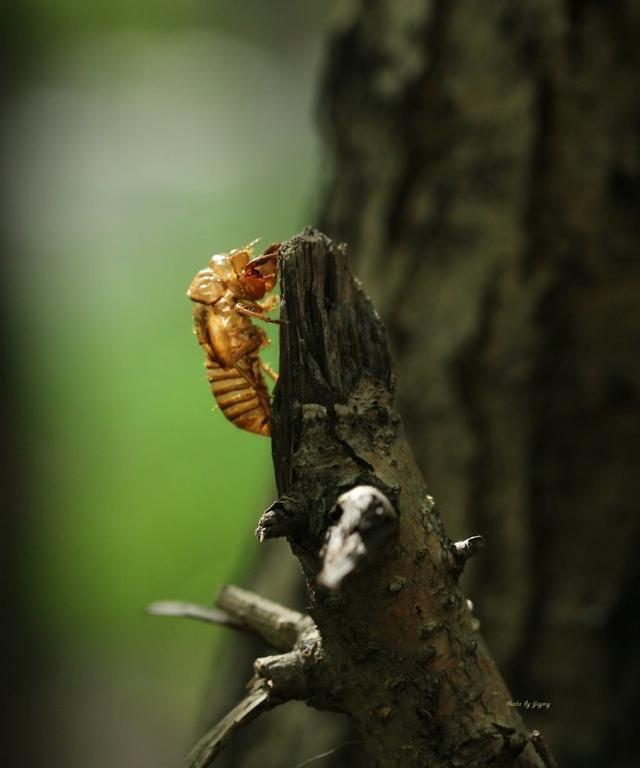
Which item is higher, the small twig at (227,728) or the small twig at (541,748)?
the small twig at (227,728)

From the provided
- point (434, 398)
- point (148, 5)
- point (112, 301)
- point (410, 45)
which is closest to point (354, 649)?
point (434, 398)

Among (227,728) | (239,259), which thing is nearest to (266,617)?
(227,728)

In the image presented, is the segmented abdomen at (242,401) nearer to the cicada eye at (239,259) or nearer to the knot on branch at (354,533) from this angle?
the cicada eye at (239,259)

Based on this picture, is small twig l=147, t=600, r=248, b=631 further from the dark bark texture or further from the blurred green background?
the blurred green background

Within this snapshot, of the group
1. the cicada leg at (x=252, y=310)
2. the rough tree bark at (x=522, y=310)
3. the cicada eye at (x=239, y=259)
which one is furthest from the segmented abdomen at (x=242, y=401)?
the rough tree bark at (x=522, y=310)

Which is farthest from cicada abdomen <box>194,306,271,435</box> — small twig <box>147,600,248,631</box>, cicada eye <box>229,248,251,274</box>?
small twig <box>147,600,248,631</box>

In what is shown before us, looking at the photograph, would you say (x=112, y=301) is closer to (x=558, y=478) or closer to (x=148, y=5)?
(x=148, y=5)
